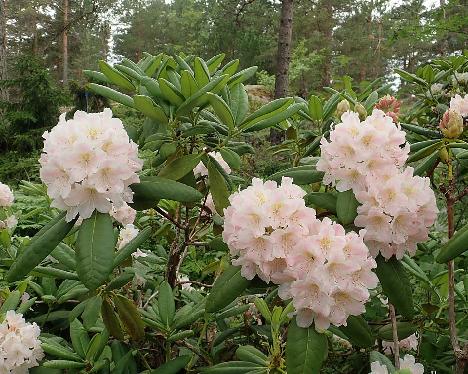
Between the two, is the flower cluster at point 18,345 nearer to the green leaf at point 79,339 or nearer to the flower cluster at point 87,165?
the green leaf at point 79,339

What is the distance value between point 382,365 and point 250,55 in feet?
55.2

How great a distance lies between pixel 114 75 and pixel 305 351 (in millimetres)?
880

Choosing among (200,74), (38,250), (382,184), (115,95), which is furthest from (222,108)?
(38,250)

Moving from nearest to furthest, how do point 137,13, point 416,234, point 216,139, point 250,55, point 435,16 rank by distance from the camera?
point 416,234 → point 216,139 → point 435,16 → point 250,55 → point 137,13

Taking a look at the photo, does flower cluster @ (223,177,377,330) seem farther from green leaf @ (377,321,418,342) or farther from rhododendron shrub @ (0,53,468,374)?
green leaf @ (377,321,418,342)

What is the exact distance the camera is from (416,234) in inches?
44.0

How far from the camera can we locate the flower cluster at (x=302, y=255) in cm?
99

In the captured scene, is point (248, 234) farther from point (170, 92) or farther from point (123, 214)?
point (123, 214)

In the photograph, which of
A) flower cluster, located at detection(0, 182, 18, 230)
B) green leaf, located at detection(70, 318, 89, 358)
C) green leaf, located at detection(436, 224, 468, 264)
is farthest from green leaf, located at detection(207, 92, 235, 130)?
flower cluster, located at detection(0, 182, 18, 230)

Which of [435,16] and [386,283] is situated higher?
[435,16]

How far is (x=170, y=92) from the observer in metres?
1.31

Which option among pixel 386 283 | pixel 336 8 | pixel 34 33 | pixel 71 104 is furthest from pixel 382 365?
pixel 34 33

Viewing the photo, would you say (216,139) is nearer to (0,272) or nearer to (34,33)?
(0,272)

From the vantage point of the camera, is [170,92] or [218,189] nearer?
[170,92]
